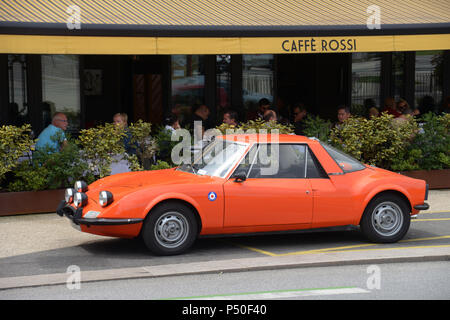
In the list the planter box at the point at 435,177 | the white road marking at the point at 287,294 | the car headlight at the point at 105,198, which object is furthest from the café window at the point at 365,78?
the white road marking at the point at 287,294

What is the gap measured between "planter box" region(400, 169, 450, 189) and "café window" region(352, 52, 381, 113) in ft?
17.7

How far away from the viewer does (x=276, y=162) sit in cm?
844

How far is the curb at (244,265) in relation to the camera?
699 cm

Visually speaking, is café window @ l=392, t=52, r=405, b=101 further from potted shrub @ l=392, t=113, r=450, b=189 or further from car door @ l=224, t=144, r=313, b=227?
car door @ l=224, t=144, r=313, b=227

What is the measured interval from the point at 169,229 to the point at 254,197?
104 centimetres


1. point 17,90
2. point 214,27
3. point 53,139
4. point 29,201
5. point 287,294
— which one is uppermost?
point 214,27

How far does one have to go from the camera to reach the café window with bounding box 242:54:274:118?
55.3 ft

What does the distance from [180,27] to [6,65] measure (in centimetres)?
420

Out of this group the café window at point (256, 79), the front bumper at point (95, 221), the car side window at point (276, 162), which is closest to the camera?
the front bumper at point (95, 221)

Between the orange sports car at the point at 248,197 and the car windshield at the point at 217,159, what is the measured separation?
14mm

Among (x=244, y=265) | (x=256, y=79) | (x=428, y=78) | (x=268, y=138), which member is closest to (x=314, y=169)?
(x=268, y=138)

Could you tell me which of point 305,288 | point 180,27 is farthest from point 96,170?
point 305,288

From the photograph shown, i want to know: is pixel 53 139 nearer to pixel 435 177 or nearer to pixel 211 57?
pixel 211 57

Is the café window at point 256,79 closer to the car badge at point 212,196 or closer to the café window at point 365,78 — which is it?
the café window at point 365,78
